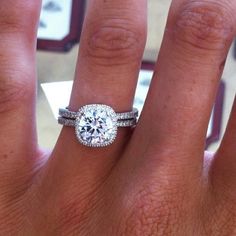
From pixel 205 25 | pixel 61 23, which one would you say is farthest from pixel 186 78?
pixel 61 23

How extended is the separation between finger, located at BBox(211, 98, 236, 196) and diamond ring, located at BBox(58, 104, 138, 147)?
0.09m

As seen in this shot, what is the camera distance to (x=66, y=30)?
1118 mm

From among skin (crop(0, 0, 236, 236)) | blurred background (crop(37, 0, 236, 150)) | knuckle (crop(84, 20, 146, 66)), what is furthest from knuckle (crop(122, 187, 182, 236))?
blurred background (crop(37, 0, 236, 150))

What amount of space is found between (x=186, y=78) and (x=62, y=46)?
2.33 feet

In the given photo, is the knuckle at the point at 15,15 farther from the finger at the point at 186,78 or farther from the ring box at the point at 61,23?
the ring box at the point at 61,23

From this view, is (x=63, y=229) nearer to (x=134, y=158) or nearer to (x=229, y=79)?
(x=134, y=158)

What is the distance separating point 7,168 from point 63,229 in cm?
9

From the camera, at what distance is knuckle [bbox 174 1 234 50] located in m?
0.46

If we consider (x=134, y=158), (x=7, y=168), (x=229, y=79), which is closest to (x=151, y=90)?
(x=134, y=158)

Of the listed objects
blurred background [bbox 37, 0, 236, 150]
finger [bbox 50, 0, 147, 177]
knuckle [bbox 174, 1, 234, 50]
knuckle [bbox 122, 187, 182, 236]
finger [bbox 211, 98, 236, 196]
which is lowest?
blurred background [bbox 37, 0, 236, 150]

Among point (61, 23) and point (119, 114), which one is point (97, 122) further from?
point (61, 23)

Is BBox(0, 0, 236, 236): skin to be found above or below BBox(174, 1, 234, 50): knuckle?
below

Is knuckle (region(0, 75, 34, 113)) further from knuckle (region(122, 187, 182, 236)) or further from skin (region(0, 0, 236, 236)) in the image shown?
knuckle (region(122, 187, 182, 236))

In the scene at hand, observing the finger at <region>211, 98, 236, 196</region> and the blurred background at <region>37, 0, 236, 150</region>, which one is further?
the blurred background at <region>37, 0, 236, 150</region>
